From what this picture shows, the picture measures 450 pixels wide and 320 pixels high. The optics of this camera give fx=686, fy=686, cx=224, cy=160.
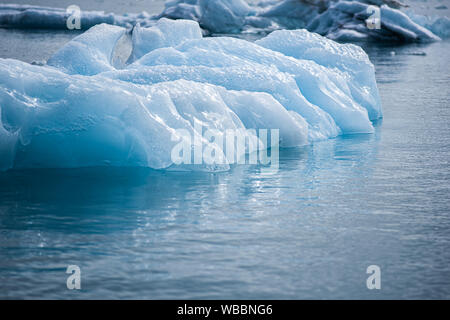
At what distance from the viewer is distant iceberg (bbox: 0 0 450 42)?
23.9m

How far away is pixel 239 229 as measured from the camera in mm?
4848

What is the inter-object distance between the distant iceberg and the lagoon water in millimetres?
17019

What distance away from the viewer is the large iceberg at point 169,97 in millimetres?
6312

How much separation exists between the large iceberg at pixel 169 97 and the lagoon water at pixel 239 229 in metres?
0.28

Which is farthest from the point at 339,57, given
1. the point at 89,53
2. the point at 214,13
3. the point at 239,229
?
the point at 214,13

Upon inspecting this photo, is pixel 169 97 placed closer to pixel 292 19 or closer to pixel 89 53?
pixel 89 53

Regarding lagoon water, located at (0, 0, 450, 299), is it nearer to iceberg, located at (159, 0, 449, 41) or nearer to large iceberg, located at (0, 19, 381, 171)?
large iceberg, located at (0, 19, 381, 171)

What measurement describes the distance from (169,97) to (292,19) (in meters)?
20.8

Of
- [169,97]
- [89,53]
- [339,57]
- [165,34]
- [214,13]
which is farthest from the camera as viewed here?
[214,13]

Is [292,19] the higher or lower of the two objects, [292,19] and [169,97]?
the higher

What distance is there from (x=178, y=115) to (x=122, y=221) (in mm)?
1837

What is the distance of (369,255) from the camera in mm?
4410

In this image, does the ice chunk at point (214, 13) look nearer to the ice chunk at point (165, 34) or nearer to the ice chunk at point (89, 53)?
the ice chunk at point (165, 34)
